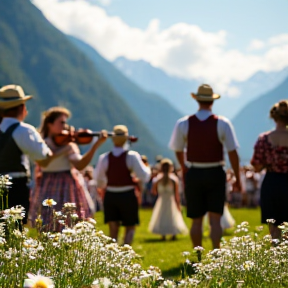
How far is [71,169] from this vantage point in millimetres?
7273

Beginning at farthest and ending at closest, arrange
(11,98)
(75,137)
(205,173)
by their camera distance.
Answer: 1. (205,173)
2. (75,137)
3. (11,98)

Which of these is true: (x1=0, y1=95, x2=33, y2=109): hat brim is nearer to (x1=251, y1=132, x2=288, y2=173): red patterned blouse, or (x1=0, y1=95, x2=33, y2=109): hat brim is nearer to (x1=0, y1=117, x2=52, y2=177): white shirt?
(x1=0, y1=117, x2=52, y2=177): white shirt

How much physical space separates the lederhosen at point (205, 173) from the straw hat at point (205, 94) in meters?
0.30

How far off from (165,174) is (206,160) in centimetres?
712

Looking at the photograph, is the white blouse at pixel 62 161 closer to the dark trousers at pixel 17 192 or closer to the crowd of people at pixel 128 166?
the crowd of people at pixel 128 166

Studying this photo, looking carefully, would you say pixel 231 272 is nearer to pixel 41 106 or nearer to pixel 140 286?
pixel 140 286

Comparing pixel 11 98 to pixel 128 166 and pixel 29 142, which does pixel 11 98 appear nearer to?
pixel 29 142

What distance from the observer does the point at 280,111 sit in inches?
271

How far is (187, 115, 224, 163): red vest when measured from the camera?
24.8 ft

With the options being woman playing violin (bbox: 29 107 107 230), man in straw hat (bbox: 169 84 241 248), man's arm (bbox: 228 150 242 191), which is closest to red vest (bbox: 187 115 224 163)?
man in straw hat (bbox: 169 84 241 248)

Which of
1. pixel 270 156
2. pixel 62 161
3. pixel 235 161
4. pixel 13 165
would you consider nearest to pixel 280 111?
pixel 270 156

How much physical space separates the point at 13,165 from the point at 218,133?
262 cm

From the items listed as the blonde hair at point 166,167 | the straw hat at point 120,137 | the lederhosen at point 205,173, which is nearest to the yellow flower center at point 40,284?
the lederhosen at point 205,173

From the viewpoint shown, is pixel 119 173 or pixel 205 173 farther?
pixel 119 173
